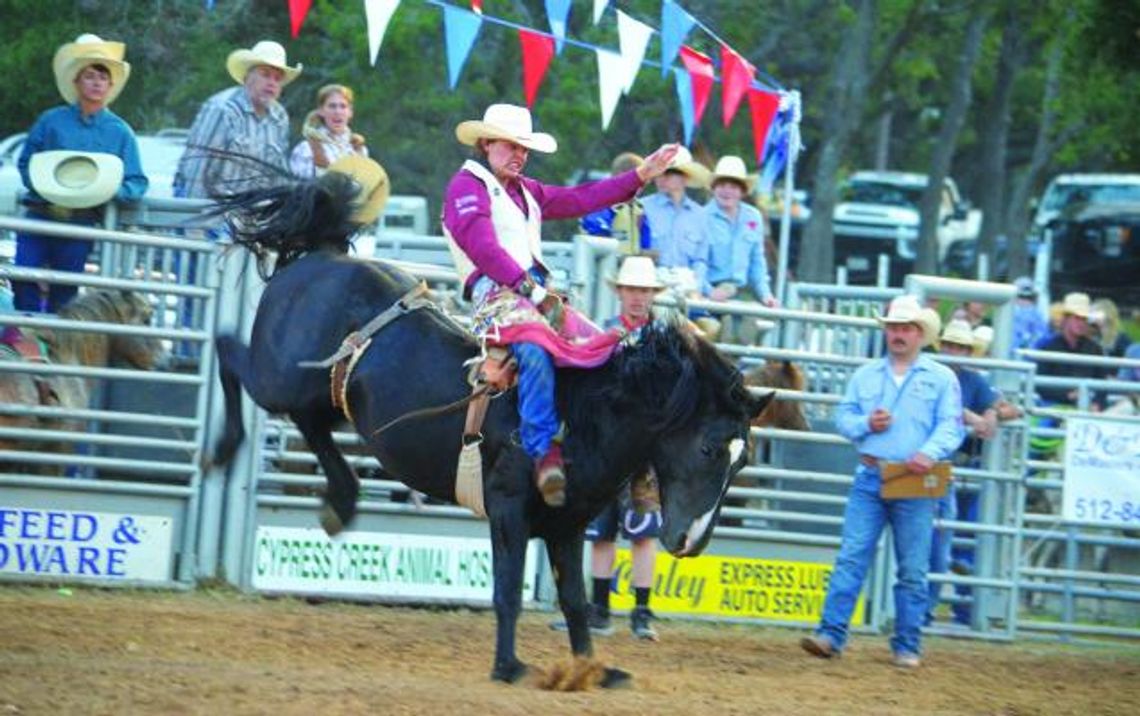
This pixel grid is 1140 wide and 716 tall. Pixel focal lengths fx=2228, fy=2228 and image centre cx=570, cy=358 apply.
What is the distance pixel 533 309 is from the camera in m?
9.70

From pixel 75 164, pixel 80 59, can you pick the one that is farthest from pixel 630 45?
pixel 75 164

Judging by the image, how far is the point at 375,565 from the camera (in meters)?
12.8

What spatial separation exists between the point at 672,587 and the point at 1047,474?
10.1ft

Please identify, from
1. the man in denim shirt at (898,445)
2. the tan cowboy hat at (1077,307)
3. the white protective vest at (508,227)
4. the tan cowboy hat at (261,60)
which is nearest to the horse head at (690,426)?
the white protective vest at (508,227)

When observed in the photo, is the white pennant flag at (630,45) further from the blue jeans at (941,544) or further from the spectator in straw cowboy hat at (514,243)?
the spectator in straw cowboy hat at (514,243)

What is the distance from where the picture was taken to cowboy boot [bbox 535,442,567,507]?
949 centimetres

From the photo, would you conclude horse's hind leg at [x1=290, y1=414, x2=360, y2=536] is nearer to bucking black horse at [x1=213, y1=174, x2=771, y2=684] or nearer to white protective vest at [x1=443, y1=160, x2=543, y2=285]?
bucking black horse at [x1=213, y1=174, x2=771, y2=684]

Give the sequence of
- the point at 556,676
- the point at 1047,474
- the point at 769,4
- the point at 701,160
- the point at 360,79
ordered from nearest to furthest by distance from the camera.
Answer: the point at 556,676, the point at 1047,474, the point at 701,160, the point at 360,79, the point at 769,4

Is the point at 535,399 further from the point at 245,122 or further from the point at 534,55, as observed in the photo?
the point at 534,55

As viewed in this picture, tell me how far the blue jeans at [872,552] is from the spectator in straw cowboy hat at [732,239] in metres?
2.60

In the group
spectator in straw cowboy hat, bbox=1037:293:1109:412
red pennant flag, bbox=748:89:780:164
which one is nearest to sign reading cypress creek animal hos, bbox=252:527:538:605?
red pennant flag, bbox=748:89:780:164

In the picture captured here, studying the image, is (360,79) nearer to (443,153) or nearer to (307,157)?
(443,153)

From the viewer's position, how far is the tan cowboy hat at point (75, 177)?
40.9 ft

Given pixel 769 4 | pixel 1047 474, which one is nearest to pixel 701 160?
pixel 1047 474
